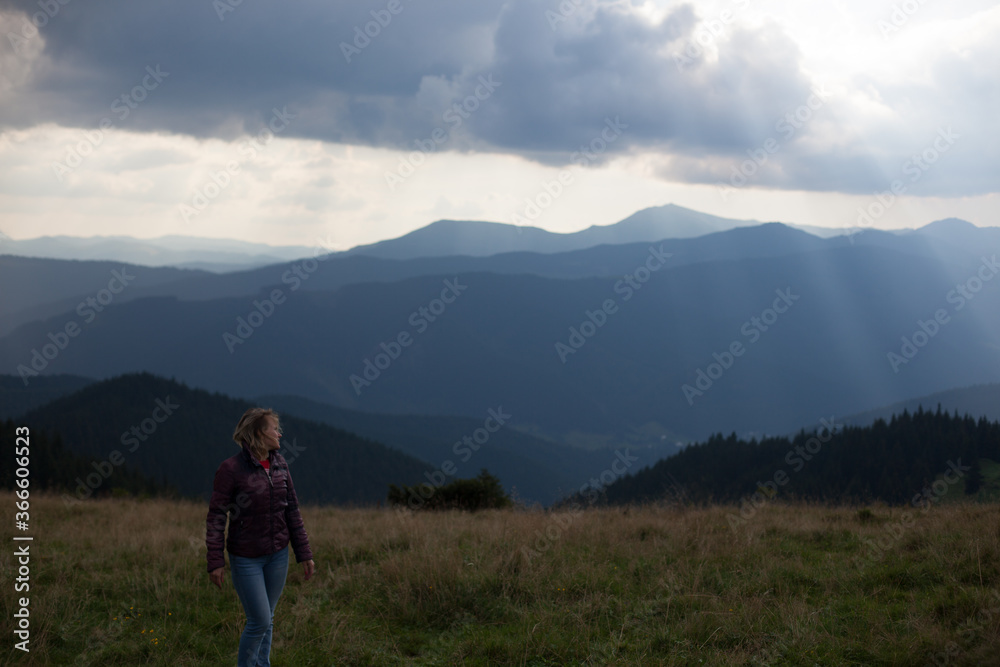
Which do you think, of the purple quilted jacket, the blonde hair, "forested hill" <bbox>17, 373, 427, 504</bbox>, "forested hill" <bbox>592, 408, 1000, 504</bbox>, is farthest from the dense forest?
"forested hill" <bbox>17, 373, 427, 504</bbox>

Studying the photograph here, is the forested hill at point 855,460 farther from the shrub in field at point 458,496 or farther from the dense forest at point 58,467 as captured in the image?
the dense forest at point 58,467

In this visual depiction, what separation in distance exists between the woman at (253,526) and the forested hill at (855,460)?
40.5m

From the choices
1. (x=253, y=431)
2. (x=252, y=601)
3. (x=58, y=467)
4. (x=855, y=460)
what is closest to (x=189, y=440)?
(x=58, y=467)

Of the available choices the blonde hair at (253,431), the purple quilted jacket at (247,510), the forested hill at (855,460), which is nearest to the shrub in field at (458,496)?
the purple quilted jacket at (247,510)

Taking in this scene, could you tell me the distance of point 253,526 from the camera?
448cm

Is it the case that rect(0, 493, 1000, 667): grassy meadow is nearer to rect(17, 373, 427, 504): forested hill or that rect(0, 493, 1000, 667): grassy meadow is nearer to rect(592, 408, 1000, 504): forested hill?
rect(592, 408, 1000, 504): forested hill

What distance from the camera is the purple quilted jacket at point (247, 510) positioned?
436 cm

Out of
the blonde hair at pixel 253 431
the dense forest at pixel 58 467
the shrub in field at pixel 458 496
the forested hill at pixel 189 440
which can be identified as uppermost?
the blonde hair at pixel 253 431

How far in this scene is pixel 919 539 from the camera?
7391mm

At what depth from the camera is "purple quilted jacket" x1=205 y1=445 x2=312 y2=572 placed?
4.36 metres

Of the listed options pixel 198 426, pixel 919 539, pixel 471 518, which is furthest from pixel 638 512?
pixel 198 426

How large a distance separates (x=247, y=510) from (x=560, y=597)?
3322mm

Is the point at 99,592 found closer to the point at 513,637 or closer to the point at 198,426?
the point at 513,637

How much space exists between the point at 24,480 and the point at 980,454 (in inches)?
2644
